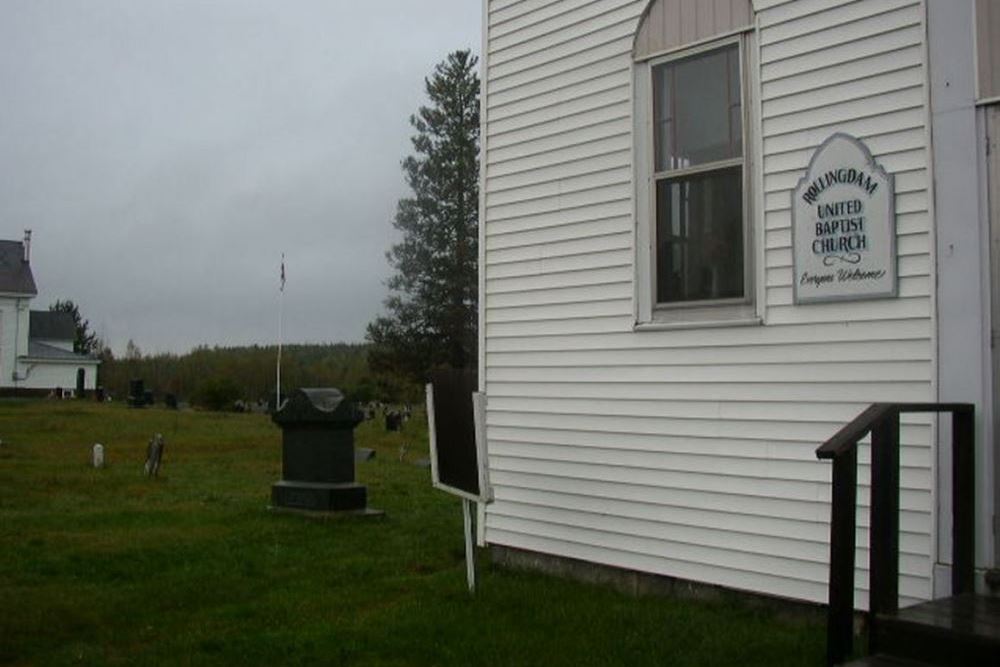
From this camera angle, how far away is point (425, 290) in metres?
46.2

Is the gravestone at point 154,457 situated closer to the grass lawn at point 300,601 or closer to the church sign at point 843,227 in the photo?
the grass lawn at point 300,601

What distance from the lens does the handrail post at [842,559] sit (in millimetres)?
4496

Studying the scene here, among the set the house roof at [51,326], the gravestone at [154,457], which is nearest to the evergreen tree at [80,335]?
the house roof at [51,326]

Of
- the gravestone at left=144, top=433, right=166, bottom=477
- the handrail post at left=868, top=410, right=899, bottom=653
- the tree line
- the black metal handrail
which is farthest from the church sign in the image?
the tree line

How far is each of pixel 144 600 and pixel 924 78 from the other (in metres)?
6.13

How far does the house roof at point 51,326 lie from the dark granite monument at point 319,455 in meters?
58.2

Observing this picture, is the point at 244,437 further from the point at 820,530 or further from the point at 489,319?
the point at 820,530

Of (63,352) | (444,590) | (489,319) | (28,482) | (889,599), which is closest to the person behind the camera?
(889,599)

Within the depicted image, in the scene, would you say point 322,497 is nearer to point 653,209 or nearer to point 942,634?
point 653,209

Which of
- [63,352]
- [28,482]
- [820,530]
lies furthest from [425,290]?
[820,530]

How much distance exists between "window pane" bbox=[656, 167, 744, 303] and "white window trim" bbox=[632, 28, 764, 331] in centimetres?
6

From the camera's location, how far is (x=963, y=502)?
522 cm

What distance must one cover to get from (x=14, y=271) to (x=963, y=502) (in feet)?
191

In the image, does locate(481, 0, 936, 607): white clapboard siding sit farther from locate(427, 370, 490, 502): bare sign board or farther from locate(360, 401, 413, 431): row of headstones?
locate(360, 401, 413, 431): row of headstones
